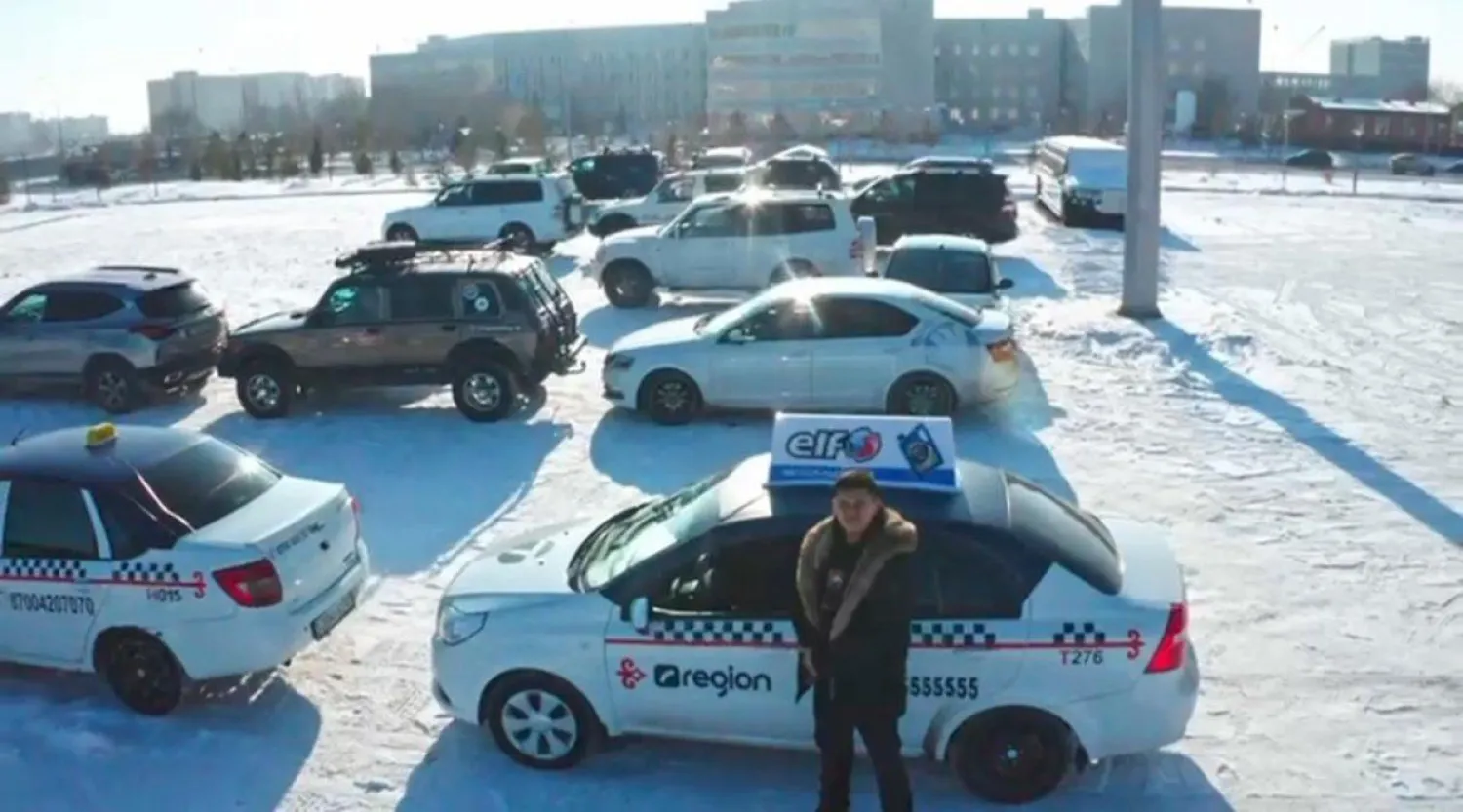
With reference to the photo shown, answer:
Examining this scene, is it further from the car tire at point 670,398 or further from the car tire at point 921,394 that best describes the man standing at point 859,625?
the car tire at point 670,398

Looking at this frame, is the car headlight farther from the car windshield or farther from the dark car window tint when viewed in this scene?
the dark car window tint

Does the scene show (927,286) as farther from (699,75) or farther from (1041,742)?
(699,75)

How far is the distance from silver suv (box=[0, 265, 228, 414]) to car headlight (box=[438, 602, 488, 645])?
945cm

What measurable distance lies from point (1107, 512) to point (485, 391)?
255 inches

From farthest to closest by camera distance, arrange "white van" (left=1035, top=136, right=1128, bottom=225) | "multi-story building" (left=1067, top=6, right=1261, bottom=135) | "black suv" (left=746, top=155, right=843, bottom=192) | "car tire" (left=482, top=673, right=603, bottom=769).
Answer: "multi-story building" (left=1067, top=6, right=1261, bottom=135) < "white van" (left=1035, top=136, right=1128, bottom=225) < "black suv" (left=746, top=155, right=843, bottom=192) < "car tire" (left=482, top=673, right=603, bottom=769)

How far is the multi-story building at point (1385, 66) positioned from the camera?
144m

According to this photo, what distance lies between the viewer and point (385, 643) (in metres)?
8.55

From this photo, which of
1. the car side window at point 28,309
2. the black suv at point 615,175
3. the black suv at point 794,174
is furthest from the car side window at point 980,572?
the black suv at point 615,175

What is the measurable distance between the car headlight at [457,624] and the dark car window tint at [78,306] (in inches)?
392

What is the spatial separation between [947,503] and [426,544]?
515 centimetres

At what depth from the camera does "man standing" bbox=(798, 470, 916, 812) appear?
18.1 ft

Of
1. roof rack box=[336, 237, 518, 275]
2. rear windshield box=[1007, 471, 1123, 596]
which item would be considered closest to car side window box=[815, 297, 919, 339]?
roof rack box=[336, 237, 518, 275]

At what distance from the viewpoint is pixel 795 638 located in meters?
6.28

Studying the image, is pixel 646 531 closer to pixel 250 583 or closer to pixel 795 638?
pixel 795 638
